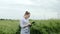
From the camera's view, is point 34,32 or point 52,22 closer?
point 34,32

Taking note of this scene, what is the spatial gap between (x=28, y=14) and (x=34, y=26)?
155 inches

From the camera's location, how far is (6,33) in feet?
49.7

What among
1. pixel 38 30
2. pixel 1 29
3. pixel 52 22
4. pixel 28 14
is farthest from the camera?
pixel 1 29

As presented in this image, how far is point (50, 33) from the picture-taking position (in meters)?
13.2

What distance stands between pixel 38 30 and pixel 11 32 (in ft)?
8.63

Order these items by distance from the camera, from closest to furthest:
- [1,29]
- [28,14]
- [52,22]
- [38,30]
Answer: [28,14], [38,30], [52,22], [1,29]

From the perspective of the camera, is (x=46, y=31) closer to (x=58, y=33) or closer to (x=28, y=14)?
(x=58, y=33)

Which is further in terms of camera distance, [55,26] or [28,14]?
[55,26]

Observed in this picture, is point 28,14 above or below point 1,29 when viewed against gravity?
above

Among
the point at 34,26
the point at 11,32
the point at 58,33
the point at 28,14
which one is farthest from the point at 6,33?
the point at 28,14

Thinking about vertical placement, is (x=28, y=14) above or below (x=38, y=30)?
above

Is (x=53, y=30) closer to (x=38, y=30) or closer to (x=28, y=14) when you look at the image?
(x=38, y=30)

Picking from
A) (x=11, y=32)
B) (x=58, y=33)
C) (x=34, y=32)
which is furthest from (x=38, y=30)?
(x=11, y=32)

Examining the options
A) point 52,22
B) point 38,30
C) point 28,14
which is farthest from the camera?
point 52,22
